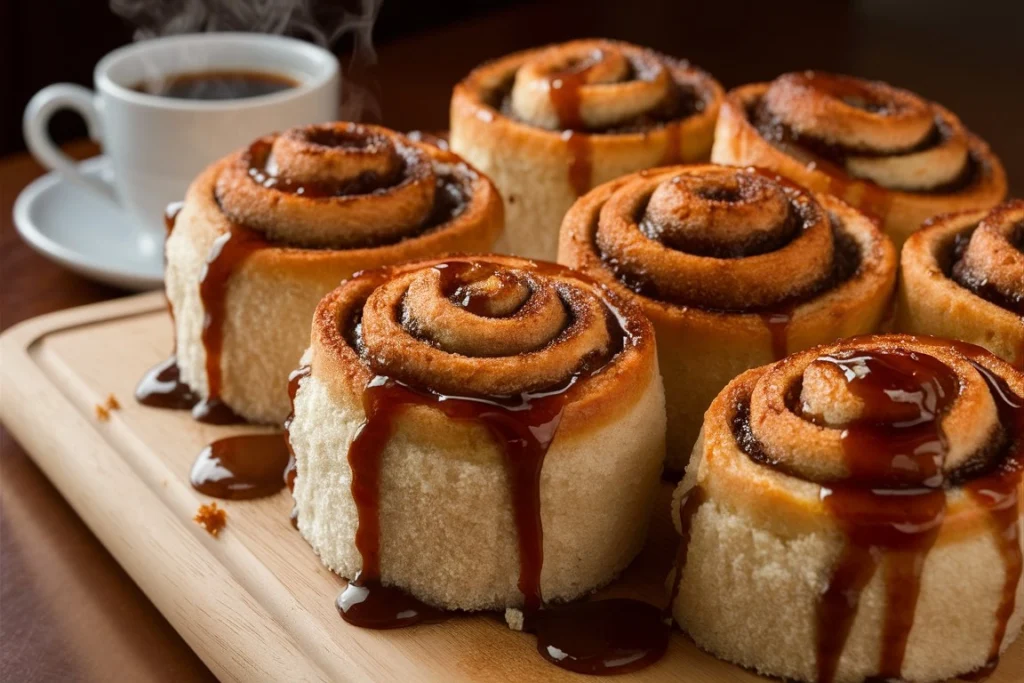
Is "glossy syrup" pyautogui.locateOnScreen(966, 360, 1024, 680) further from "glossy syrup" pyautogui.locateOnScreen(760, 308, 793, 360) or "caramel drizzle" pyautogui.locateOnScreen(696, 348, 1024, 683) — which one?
Result: "glossy syrup" pyautogui.locateOnScreen(760, 308, 793, 360)

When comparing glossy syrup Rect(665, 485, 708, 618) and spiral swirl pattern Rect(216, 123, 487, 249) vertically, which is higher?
spiral swirl pattern Rect(216, 123, 487, 249)

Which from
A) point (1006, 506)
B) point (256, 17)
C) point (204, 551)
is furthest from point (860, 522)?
point (256, 17)

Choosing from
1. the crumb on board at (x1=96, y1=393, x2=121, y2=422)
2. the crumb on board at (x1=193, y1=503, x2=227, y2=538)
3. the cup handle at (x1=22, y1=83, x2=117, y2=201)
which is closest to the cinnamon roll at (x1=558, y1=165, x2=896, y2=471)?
the crumb on board at (x1=193, y1=503, x2=227, y2=538)

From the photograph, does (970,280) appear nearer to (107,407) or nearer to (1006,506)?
(1006,506)

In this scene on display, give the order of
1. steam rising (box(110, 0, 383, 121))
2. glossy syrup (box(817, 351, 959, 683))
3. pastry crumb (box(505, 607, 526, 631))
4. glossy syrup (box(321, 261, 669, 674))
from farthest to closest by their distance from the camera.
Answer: steam rising (box(110, 0, 383, 121)) → pastry crumb (box(505, 607, 526, 631)) → glossy syrup (box(321, 261, 669, 674)) → glossy syrup (box(817, 351, 959, 683))

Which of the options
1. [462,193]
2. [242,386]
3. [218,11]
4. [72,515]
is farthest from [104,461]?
[218,11]
